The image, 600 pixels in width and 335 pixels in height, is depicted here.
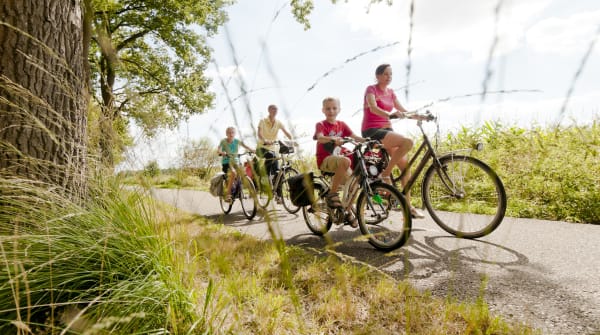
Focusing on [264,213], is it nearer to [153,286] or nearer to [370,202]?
[153,286]

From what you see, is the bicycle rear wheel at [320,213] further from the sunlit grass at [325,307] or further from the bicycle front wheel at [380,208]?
the sunlit grass at [325,307]

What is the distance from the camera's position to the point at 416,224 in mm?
4621

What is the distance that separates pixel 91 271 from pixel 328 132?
10.8ft

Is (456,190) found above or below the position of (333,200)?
above

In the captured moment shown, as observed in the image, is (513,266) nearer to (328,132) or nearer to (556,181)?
(328,132)

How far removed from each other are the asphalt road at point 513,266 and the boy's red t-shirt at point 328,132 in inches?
40.3

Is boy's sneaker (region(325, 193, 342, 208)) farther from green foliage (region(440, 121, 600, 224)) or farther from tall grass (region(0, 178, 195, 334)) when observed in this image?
tall grass (region(0, 178, 195, 334))

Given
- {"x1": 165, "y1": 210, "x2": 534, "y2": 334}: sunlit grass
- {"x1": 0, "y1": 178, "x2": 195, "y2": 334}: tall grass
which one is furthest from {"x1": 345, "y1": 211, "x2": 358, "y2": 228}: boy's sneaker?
{"x1": 0, "y1": 178, "x2": 195, "y2": 334}: tall grass

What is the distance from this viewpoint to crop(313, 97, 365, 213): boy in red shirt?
3879mm

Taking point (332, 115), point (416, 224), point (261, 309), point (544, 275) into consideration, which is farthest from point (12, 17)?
point (416, 224)

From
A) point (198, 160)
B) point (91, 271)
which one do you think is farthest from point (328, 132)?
point (91, 271)

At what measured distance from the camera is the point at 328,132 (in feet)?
14.3

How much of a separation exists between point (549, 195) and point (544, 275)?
388cm

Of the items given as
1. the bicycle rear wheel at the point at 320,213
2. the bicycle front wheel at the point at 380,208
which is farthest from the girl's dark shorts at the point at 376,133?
the bicycle front wheel at the point at 380,208
